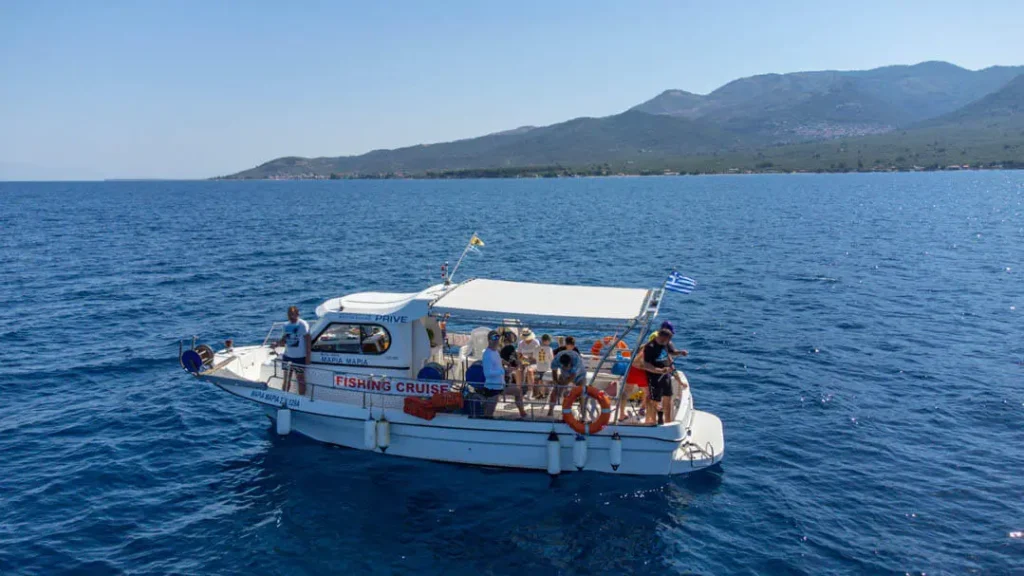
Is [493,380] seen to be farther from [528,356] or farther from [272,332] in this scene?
[272,332]

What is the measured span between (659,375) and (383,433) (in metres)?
6.21

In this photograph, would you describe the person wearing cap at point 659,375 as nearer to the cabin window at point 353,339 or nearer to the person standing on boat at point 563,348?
the person standing on boat at point 563,348

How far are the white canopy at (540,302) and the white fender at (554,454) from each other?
2.59 metres

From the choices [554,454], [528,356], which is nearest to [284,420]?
[528,356]

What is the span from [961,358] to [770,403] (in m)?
8.58

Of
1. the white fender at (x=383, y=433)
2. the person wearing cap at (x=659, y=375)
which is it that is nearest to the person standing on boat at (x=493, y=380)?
the white fender at (x=383, y=433)

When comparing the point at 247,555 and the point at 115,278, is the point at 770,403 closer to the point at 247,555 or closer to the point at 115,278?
the point at 247,555

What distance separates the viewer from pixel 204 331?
27578 mm

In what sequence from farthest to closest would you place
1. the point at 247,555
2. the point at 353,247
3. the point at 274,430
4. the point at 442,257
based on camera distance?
the point at 353,247 → the point at 442,257 → the point at 274,430 → the point at 247,555

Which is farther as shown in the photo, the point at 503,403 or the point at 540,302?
the point at 503,403

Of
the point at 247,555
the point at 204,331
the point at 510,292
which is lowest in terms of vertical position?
the point at 247,555

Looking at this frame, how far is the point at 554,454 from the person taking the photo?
1482cm

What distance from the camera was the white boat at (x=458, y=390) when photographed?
1472 cm

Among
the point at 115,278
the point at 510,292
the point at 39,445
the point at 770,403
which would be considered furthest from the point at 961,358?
the point at 115,278
